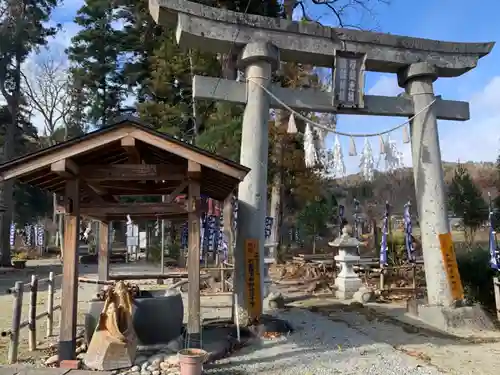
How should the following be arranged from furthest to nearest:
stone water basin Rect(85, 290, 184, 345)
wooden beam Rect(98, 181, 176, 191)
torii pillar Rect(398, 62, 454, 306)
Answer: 1. torii pillar Rect(398, 62, 454, 306)
2. wooden beam Rect(98, 181, 176, 191)
3. stone water basin Rect(85, 290, 184, 345)

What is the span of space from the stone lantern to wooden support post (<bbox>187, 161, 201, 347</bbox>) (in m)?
9.06

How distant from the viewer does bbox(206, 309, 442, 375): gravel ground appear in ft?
20.9

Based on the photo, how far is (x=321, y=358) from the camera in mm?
7000

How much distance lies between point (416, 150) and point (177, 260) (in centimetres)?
1887

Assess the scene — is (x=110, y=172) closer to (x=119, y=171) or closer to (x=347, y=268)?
(x=119, y=171)

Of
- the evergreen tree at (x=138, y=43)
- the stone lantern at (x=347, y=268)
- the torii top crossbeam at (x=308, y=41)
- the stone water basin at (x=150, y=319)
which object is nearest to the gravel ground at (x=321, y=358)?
the stone water basin at (x=150, y=319)

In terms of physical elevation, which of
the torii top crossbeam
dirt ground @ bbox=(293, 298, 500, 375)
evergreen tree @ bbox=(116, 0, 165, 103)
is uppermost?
evergreen tree @ bbox=(116, 0, 165, 103)

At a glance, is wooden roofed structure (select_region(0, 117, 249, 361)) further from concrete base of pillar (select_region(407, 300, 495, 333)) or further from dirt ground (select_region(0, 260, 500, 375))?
concrete base of pillar (select_region(407, 300, 495, 333))

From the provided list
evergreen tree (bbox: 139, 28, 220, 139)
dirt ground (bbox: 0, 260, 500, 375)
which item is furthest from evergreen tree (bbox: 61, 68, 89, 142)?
dirt ground (bbox: 0, 260, 500, 375)

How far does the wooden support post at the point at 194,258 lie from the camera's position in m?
6.51

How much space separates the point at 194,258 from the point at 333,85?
5208 millimetres

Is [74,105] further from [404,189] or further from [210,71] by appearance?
[404,189]

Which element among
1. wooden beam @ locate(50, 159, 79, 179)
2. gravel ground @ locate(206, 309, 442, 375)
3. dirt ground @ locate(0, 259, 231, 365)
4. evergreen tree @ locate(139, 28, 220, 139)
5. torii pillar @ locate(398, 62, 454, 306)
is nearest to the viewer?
wooden beam @ locate(50, 159, 79, 179)

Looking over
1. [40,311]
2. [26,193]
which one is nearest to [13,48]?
[26,193]
